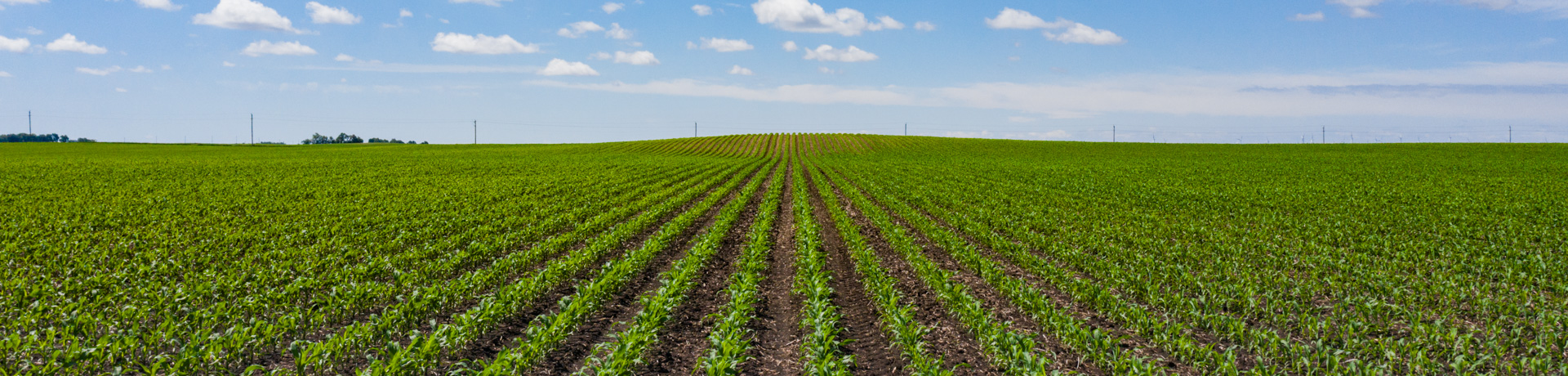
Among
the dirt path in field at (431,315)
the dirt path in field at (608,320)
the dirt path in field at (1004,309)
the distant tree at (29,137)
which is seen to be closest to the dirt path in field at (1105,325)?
the dirt path in field at (1004,309)

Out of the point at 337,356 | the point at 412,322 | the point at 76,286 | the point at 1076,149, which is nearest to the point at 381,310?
the point at 412,322

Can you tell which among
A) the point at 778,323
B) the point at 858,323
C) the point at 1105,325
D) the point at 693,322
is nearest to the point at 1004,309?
the point at 1105,325

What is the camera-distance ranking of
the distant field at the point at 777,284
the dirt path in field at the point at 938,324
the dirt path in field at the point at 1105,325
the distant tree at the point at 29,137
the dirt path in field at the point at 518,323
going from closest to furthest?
the distant field at the point at 777,284 < the dirt path in field at the point at 1105,325 < the dirt path in field at the point at 938,324 < the dirt path in field at the point at 518,323 < the distant tree at the point at 29,137

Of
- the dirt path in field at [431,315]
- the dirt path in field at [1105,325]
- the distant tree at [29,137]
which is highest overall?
the distant tree at [29,137]

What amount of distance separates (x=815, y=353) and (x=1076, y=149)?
306 feet

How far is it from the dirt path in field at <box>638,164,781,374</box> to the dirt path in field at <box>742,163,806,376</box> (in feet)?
2.09

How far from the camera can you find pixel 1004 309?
33.8ft

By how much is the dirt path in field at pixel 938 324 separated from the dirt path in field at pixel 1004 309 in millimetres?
650

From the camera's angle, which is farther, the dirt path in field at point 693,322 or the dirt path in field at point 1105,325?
the dirt path in field at point 693,322

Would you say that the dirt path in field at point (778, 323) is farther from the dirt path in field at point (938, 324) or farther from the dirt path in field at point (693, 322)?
the dirt path in field at point (938, 324)

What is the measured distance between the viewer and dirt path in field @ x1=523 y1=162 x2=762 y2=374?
25.9 ft

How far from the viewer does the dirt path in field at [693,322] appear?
8.06 metres

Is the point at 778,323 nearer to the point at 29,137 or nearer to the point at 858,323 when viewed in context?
the point at 858,323

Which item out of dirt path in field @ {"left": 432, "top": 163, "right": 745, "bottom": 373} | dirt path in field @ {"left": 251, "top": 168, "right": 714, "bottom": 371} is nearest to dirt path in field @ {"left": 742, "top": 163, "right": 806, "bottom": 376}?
dirt path in field @ {"left": 432, "top": 163, "right": 745, "bottom": 373}
